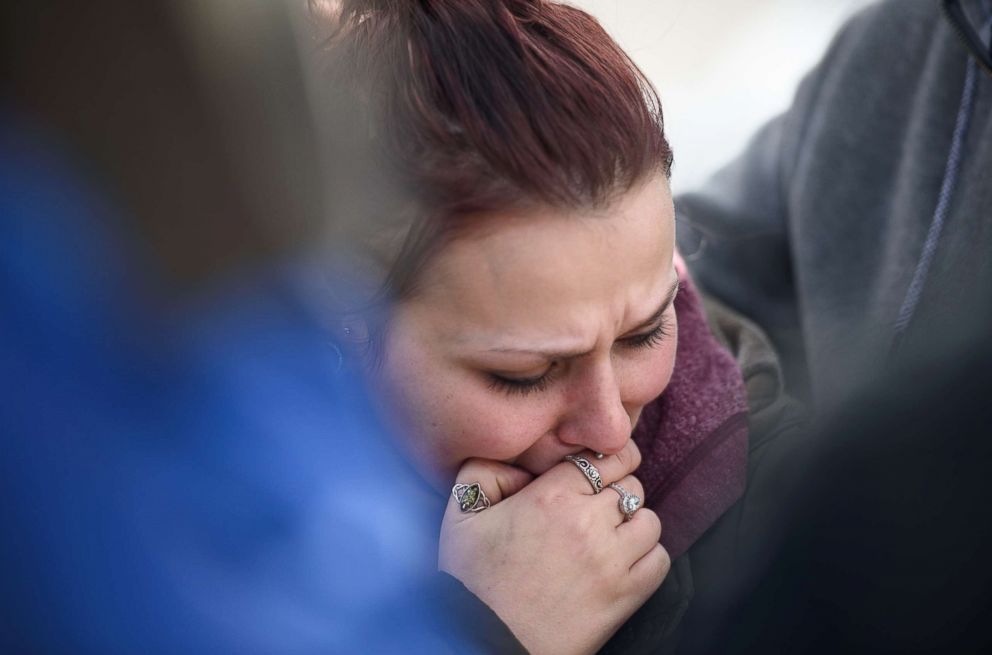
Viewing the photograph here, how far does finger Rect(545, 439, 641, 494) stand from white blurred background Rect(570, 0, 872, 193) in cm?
104

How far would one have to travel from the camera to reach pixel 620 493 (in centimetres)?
117

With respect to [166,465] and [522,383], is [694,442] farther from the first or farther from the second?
[166,465]

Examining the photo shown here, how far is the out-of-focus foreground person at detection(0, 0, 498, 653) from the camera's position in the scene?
0.63m

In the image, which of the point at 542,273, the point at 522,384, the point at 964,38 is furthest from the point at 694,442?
the point at 964,38

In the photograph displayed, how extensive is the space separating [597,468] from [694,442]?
19cm

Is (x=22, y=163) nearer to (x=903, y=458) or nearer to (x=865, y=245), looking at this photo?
(x=903, y=458)

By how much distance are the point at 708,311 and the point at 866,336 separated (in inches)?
11.6

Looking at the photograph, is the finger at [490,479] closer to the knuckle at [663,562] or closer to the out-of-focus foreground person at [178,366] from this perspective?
the out-of-focus foreground person at [178,366]

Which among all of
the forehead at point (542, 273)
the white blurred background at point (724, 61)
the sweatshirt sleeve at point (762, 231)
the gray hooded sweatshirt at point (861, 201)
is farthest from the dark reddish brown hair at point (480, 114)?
the white blurred background at point (724, 61)

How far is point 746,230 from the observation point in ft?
5.90

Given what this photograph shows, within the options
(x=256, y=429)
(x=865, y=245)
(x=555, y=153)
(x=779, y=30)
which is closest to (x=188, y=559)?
(x=256, y=429)

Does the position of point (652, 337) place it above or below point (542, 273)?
below

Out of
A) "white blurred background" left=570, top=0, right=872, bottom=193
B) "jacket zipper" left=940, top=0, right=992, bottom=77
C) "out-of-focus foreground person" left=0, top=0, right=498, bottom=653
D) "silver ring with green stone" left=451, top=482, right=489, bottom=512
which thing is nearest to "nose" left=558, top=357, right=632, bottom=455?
"silver ring with green stone" left=451, top=482, right=489, bottom=512

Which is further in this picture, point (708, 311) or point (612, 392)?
point (708, 311)
